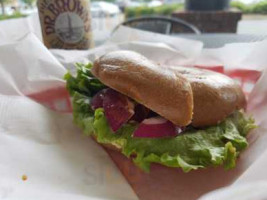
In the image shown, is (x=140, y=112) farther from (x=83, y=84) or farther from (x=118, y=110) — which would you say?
(x=83, y=84)

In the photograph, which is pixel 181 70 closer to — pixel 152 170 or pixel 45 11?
pixel 152 170

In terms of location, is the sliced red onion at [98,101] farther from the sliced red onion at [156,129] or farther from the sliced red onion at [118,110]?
the sliced red onion at [156,129]

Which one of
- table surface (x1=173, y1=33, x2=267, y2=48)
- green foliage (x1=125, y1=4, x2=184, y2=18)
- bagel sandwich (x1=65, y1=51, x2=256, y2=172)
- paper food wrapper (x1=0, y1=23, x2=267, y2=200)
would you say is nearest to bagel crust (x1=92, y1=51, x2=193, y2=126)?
bagel sandwich (x1=65, y1=51, x2=256, y2=172)

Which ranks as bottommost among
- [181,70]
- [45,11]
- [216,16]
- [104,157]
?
[216,16]

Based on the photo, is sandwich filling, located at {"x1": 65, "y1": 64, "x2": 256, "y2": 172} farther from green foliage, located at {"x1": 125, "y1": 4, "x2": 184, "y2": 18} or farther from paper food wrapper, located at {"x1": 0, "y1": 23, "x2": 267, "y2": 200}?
green foliage, located at {"x1": 125, "y1": 4, "x2": 184, "y2": 18}

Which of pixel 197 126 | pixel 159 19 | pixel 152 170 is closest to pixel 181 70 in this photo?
pixel 197 126

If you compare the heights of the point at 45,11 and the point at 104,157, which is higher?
the point at 45,11

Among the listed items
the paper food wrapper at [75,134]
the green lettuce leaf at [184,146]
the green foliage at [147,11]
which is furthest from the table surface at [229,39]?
the green foliage at [147,11]
